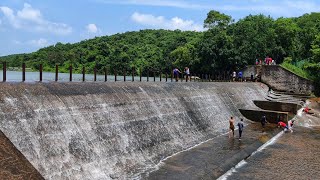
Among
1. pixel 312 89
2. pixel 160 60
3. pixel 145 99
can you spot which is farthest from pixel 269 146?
pixel 160 60

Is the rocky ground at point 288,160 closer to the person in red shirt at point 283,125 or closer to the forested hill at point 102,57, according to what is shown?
the person in red shirt at point 283,125

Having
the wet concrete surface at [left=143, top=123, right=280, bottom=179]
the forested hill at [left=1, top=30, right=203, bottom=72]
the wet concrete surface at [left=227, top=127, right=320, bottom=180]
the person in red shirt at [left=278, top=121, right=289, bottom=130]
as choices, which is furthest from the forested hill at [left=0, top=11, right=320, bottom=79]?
the wet concrete surface at [left=143, top=123, right=280, bottom=179]

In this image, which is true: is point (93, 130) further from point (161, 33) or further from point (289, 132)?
point (161, 33)

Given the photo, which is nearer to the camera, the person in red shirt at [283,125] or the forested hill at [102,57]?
the person in red shirt at [283,125]

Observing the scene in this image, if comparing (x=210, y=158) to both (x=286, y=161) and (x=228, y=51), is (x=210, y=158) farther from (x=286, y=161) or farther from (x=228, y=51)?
(x=228, y=51)

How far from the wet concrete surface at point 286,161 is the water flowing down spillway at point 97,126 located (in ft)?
12.2

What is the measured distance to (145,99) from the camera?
1956cm

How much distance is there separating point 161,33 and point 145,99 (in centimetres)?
9790

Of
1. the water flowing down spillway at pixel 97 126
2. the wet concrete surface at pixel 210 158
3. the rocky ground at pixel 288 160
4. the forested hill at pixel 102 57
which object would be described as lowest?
the rocky ground at pixel 288 160

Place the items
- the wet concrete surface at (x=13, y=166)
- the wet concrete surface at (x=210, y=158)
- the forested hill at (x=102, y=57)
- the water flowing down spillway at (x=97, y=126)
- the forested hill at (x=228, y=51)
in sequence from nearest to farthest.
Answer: the wet concrete surface at (x=13, y=166)
the water flowing down spillway at (x=97, y=126)
the wet concrete surface at (x=210, y=158)
the forested hill at (x=228, y=51)
the forested hill at (x=102, y=57)

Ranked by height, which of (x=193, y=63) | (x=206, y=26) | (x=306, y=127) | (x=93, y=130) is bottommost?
(x=306, y=127)

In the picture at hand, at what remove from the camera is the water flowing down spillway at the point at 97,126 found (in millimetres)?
11479

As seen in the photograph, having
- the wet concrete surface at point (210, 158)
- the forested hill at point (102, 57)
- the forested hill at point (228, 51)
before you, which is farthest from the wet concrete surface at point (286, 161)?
the forested hill at point (102, 57)

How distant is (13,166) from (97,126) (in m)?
6.01
